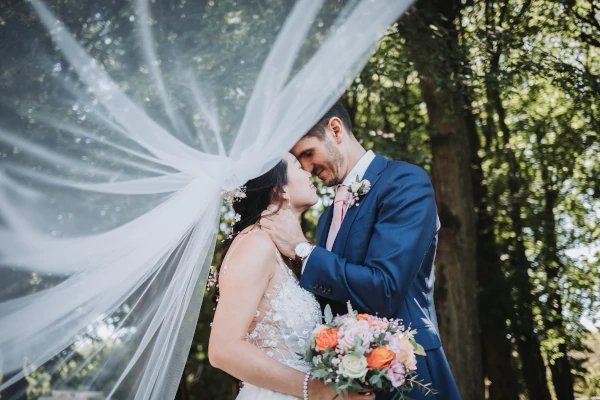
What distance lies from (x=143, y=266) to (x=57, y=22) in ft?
3.07

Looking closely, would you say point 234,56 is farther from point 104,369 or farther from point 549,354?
point 549,354

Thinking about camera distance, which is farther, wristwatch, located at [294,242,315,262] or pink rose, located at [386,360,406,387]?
wristwatch, located at [294,242,315,262]

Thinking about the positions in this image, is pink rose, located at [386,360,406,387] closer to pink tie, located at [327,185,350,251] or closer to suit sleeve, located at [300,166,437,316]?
suit sleeve, located at [300,166,437,316]

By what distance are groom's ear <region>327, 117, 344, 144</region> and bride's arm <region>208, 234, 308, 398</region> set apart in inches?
29.6

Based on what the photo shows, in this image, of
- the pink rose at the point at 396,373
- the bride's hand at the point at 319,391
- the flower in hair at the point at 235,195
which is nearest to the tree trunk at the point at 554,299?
the flower in hair at the point at 235,195

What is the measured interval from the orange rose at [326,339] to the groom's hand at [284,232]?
48 cm

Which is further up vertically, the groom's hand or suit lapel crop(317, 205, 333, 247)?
suit lapel crop(317, 205, 333, 247)

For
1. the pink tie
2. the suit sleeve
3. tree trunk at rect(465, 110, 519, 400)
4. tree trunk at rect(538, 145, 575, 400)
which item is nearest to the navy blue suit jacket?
the suit sleeve

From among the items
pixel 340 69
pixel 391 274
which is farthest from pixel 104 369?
pixel 340 69

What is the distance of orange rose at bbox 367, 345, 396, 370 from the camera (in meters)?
2.32

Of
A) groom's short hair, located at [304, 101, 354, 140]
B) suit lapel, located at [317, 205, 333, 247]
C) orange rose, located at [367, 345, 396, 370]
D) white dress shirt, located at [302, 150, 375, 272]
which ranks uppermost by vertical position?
groom's short hair, located at [304, 101, 354, 140]

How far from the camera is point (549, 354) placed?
970cm

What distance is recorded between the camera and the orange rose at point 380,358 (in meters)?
2.32

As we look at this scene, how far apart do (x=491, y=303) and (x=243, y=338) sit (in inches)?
275
